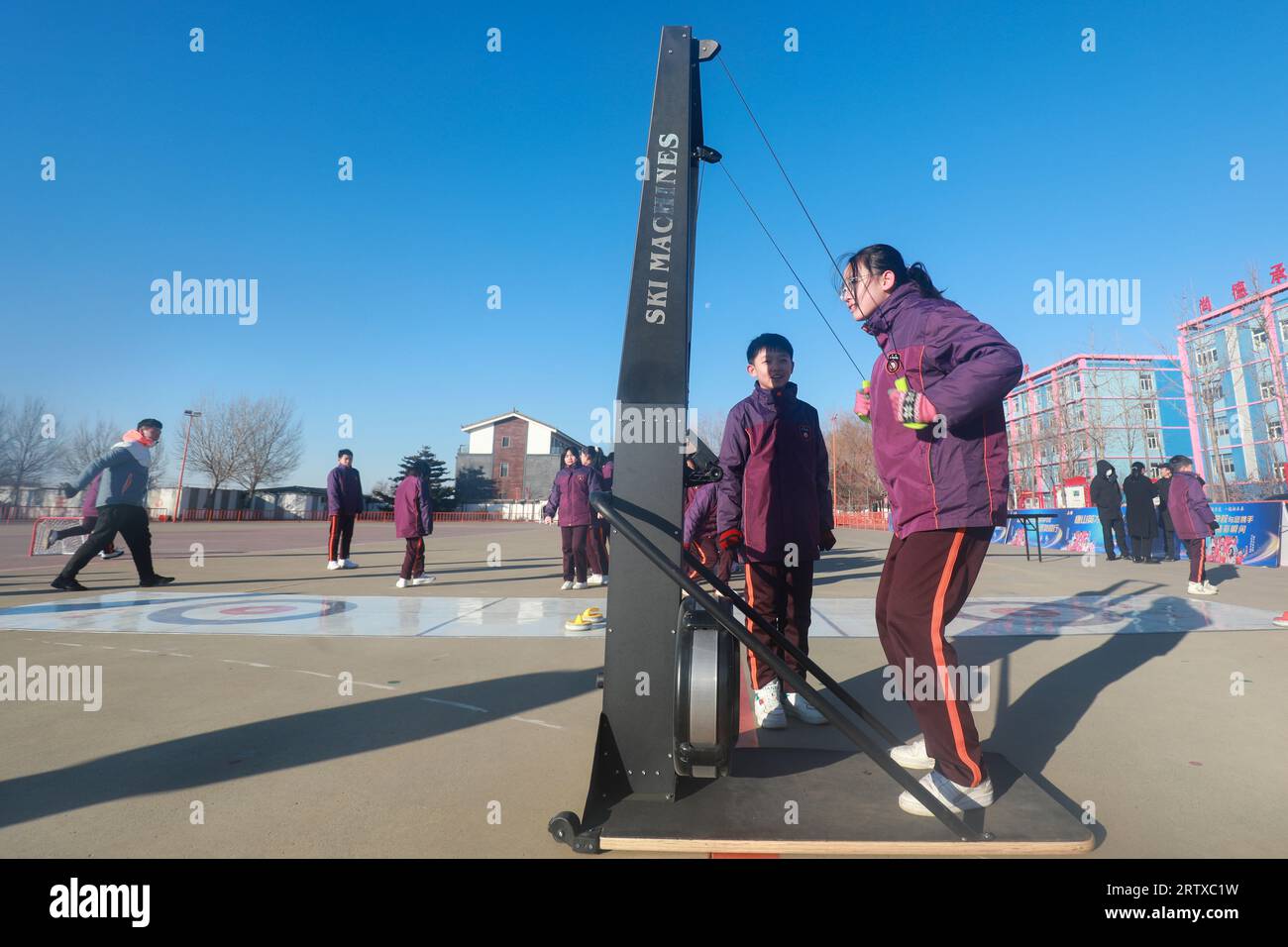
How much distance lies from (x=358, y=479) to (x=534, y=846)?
9985mm

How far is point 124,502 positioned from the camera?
25.7 feet

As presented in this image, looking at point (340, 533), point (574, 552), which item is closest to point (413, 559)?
point (574, 552)

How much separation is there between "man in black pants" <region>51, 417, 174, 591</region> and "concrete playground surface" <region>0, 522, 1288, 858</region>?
0.71 m

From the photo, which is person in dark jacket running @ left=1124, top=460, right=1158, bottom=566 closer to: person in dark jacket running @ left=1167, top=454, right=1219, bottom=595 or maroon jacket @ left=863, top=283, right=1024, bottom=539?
person in dark jacket running @ left=1167, top=454, right=1219, bottom=595

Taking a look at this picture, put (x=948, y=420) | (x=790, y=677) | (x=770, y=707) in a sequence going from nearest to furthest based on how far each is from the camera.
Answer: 1. (x=790, y=677)
2. (x=948, y=420)
3. (x=770, y=707)

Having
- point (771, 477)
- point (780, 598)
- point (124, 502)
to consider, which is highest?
point (771, 477)

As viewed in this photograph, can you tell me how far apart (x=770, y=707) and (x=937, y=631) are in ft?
4.36

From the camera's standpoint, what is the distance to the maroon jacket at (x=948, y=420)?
7.16 feet

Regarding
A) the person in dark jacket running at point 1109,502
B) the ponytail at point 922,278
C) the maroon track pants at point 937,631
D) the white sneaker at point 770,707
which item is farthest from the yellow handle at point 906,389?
the person in dark jacket running at point 1109,502

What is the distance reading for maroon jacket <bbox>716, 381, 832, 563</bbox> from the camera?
3486mm

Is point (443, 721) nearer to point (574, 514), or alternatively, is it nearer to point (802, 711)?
point (802, 711)

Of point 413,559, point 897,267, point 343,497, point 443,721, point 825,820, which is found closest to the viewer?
point 825,820

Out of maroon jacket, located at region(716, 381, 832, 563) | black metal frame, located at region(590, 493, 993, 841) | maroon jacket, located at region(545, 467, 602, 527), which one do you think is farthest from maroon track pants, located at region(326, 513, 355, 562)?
black metal frame, located at region(590, 493, 993, 841)
